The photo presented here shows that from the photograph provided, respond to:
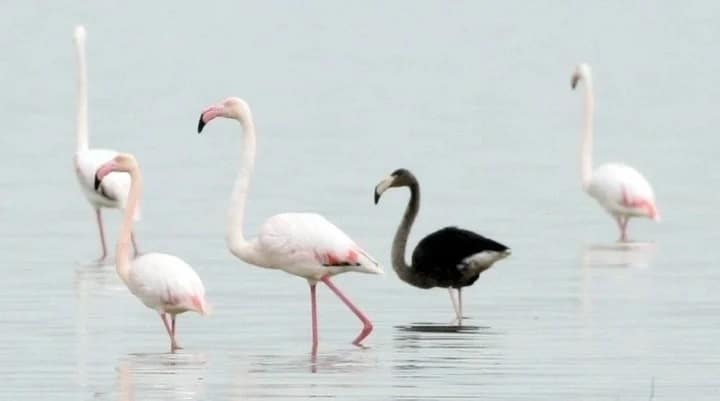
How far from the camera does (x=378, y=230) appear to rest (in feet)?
76.9

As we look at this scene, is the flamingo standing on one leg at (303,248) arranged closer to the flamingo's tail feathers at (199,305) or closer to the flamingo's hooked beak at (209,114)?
the flamingo's hooked beak at (209,114)

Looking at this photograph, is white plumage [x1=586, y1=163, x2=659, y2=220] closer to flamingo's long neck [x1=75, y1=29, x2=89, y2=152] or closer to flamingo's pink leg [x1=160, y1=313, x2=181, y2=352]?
flamingo's long neck [x1=75, y1=29, x2=89, y2=152]

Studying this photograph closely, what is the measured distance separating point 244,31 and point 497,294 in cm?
7551

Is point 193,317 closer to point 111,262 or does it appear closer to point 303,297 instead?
point 303,297

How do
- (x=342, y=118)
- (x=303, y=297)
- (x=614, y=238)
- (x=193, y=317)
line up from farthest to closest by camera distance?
(x=342, y=118) → (x=614, y=238) → (x=303, y=297) → (x=193, y=317)

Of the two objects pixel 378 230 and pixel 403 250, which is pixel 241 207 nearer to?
pixel 403 250

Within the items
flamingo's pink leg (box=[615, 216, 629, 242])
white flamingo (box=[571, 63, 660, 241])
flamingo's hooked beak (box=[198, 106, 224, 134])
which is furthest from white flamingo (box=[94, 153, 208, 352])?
white flamingo (box=[571, 63, 660, 241])

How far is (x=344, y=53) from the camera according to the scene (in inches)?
2918

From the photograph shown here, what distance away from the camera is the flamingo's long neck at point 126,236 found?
1559cm

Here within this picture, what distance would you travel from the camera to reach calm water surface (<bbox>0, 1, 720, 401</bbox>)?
14305 mm

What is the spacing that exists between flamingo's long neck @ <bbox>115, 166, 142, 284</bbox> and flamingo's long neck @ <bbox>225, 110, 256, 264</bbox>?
64 cm

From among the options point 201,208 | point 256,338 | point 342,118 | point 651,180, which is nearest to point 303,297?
point 256,338

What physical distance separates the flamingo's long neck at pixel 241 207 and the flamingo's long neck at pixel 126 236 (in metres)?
0.64

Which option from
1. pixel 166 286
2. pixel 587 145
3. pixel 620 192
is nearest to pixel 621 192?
pixel 620 192
